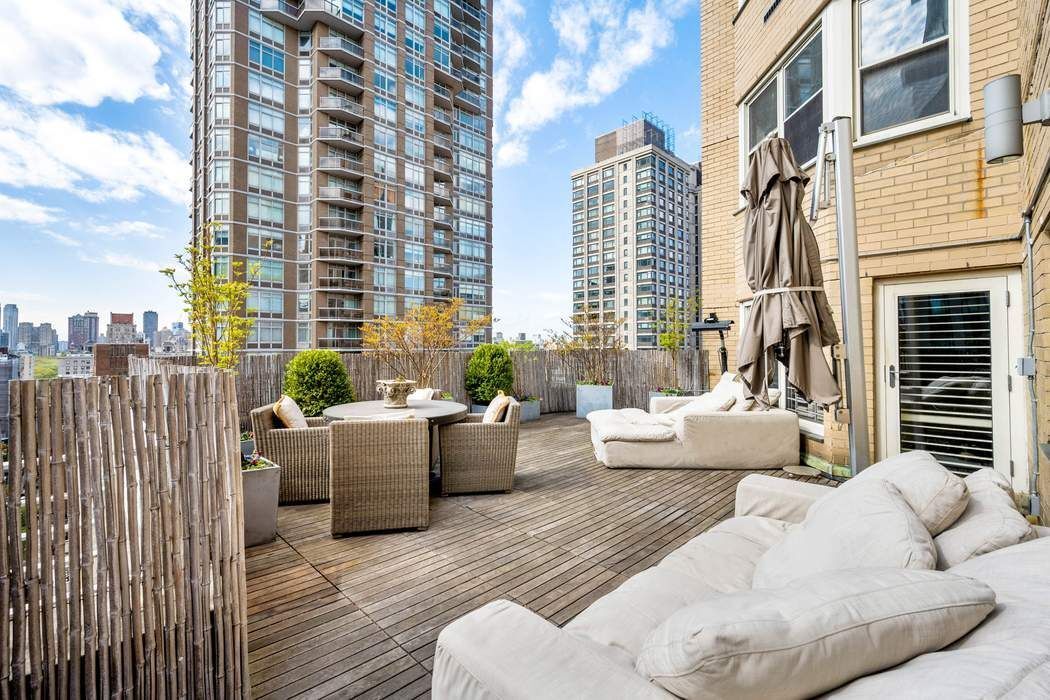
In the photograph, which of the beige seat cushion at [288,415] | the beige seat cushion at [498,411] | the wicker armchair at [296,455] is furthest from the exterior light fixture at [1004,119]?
the beige seat cushion at [288,415]

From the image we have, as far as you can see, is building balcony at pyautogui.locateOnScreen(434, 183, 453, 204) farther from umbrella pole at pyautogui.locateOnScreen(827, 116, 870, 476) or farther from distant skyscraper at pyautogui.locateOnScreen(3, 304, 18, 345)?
umbrella pole at pyautogui.locateOnScreen(827, 116, 870, 476)

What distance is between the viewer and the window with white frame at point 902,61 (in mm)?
3936

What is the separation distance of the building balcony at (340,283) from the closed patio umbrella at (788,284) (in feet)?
83.5

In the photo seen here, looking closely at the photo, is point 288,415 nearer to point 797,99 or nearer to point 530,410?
point 530,410

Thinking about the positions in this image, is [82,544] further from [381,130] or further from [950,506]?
[381,130]

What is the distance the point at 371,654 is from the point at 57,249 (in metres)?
16.8

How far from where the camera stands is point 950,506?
1.45 meters

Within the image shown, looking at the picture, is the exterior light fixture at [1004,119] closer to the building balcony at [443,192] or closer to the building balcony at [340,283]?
the building balcony at [340,283]

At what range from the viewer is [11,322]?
8.42 meters

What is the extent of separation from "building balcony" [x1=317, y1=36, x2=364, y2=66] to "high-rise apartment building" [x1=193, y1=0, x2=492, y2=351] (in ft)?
0.23

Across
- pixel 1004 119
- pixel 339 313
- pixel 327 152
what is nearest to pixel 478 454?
pixel 1004 119

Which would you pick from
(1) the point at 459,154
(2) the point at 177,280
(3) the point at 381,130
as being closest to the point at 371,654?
(2) the point at 177,280

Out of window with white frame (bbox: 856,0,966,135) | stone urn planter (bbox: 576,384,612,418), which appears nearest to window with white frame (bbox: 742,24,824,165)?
window with white frame (bbox: 856,0,966,135)

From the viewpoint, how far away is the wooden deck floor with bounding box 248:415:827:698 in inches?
76.5
